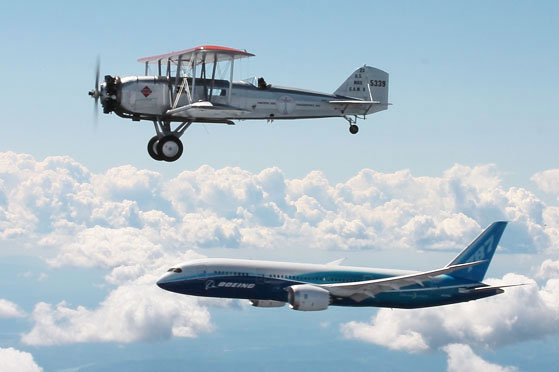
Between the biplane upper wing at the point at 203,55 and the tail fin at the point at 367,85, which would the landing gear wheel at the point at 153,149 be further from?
the tail fin at the point at 367,85

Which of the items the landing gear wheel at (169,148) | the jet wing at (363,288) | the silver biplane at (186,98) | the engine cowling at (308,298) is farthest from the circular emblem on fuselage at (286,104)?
the jet wing at (363,288)

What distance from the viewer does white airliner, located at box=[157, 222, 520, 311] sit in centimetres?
6450

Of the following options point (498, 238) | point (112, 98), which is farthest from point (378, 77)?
point (498, 238)

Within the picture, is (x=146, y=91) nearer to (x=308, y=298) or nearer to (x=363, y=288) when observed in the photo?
(x=308, y=298)

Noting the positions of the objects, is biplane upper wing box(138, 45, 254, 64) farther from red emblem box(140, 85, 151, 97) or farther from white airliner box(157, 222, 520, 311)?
white airliner box(157, 222, 520, 311)

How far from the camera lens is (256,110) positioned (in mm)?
38344

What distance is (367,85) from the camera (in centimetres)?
4584

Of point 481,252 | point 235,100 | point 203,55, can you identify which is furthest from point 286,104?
point 481,252

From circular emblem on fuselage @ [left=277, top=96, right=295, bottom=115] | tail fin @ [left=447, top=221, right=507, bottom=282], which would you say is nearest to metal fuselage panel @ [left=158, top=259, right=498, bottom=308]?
tail fin @ [left=447, top=221, right=507, bottom=282]

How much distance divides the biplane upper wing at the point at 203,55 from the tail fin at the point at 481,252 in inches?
1790

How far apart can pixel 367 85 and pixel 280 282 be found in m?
26.2

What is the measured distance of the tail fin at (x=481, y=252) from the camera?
74688mm

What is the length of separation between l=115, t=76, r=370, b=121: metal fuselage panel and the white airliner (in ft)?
77.2

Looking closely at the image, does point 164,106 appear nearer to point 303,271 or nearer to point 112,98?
point 112,98
